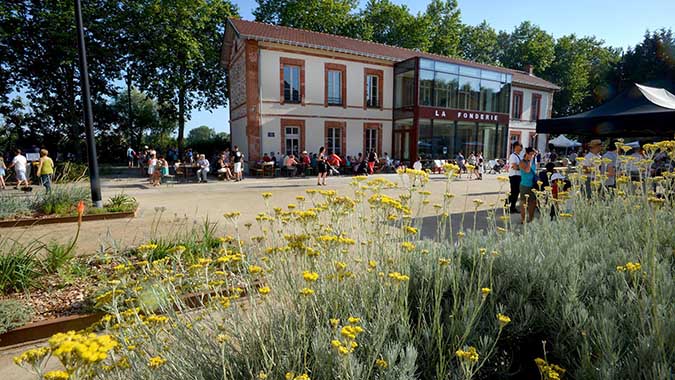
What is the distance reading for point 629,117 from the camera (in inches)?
275

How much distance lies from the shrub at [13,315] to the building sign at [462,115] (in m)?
20.7

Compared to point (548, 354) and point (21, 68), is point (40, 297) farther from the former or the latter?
point (21, 68)

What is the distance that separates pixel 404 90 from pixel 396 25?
46.3 feet

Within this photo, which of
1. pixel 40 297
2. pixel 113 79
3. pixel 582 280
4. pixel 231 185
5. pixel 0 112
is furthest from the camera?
pixel 113 79

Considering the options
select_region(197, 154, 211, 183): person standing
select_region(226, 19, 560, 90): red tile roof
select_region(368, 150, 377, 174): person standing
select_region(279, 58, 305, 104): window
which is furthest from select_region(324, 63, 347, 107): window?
select_region(197, 154, 211, 183): person standing

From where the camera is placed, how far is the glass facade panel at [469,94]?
75.6ft

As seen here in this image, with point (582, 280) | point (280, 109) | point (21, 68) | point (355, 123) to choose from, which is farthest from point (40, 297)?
point (21, 68)

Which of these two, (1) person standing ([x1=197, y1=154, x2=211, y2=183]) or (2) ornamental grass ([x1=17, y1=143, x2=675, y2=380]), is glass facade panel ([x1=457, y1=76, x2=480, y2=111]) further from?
(2) ornamental grass ([x1=17, y1=143, x2=675, y2=380])

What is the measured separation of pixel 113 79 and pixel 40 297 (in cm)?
3010

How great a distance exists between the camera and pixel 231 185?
1471 centimetres

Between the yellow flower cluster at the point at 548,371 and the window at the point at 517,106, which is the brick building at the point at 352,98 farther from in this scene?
the yellow flower cluster at the point at 548,371

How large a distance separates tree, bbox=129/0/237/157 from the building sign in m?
15.7

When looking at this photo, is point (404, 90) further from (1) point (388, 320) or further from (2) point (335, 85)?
(1) point (388, 320)

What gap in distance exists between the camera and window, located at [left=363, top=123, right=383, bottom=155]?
22125mm
